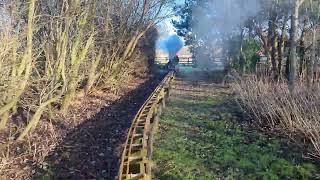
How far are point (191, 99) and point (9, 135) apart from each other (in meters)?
9.67

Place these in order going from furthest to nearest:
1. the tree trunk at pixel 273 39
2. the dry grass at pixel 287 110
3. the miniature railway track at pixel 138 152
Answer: the tree trunk at pixel 273 39
the dry grass at pixel 287 110
the miniature railway track at pixel 138 152

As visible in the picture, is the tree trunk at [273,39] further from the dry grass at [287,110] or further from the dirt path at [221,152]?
the dirt path at [221,152]

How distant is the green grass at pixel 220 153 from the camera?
7.21 meters

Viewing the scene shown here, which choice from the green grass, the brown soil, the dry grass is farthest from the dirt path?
the brown soil

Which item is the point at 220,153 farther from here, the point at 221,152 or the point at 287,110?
the point at 287,110

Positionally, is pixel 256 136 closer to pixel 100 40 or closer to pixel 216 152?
pixel 216 152

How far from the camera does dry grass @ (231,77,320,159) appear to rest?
818 centimetres

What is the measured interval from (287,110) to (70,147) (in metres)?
5.28

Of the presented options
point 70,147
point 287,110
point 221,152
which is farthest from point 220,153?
point 70,147

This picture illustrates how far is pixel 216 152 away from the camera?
8562mm

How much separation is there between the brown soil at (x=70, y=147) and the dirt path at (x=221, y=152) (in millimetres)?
1126

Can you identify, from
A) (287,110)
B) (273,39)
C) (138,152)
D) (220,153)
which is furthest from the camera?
(273,39)

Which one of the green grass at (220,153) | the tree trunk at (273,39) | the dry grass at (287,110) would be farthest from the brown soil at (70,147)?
the tree trunk at (273,39)

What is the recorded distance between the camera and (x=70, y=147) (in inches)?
376
